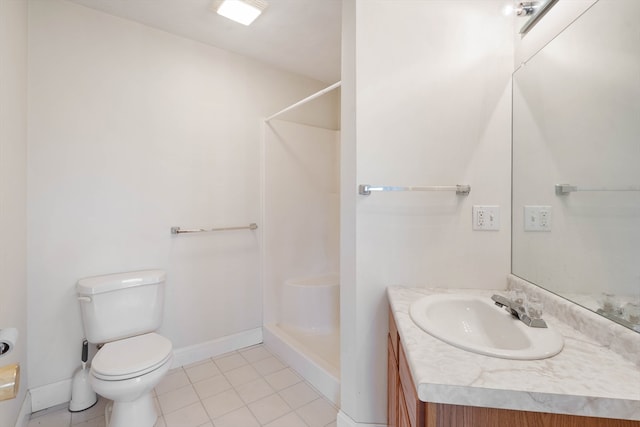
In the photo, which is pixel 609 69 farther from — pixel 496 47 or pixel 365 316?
pixel 365 316

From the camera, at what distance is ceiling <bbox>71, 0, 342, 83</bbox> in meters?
1.75

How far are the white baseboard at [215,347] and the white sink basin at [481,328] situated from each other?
1762 millimetres

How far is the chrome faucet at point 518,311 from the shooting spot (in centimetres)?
91

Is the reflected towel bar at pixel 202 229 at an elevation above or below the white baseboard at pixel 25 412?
above

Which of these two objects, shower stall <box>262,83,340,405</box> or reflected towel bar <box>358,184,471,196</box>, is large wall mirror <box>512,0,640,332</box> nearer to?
reflected towel bar <box>358,184,471,196</box>

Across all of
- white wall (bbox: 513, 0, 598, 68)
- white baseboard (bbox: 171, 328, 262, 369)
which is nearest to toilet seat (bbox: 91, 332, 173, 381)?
white baseboard (bbox: 171, 328, 262, 369)

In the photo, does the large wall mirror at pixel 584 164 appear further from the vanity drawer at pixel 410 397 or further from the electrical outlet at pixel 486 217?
the vanity drawer at pixel 410 397

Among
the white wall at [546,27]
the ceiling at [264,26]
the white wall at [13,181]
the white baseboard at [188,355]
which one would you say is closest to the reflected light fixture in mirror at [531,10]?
the white wall at [546,27]

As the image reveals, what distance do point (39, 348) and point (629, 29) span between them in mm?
3024

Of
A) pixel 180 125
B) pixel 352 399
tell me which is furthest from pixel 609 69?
pixel 180 125

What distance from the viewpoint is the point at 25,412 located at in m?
1.51

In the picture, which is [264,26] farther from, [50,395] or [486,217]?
[50,395]

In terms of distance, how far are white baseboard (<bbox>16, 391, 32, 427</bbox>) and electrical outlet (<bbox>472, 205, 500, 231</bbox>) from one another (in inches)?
98.7

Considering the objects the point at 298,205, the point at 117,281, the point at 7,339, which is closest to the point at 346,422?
the point at 7,339
